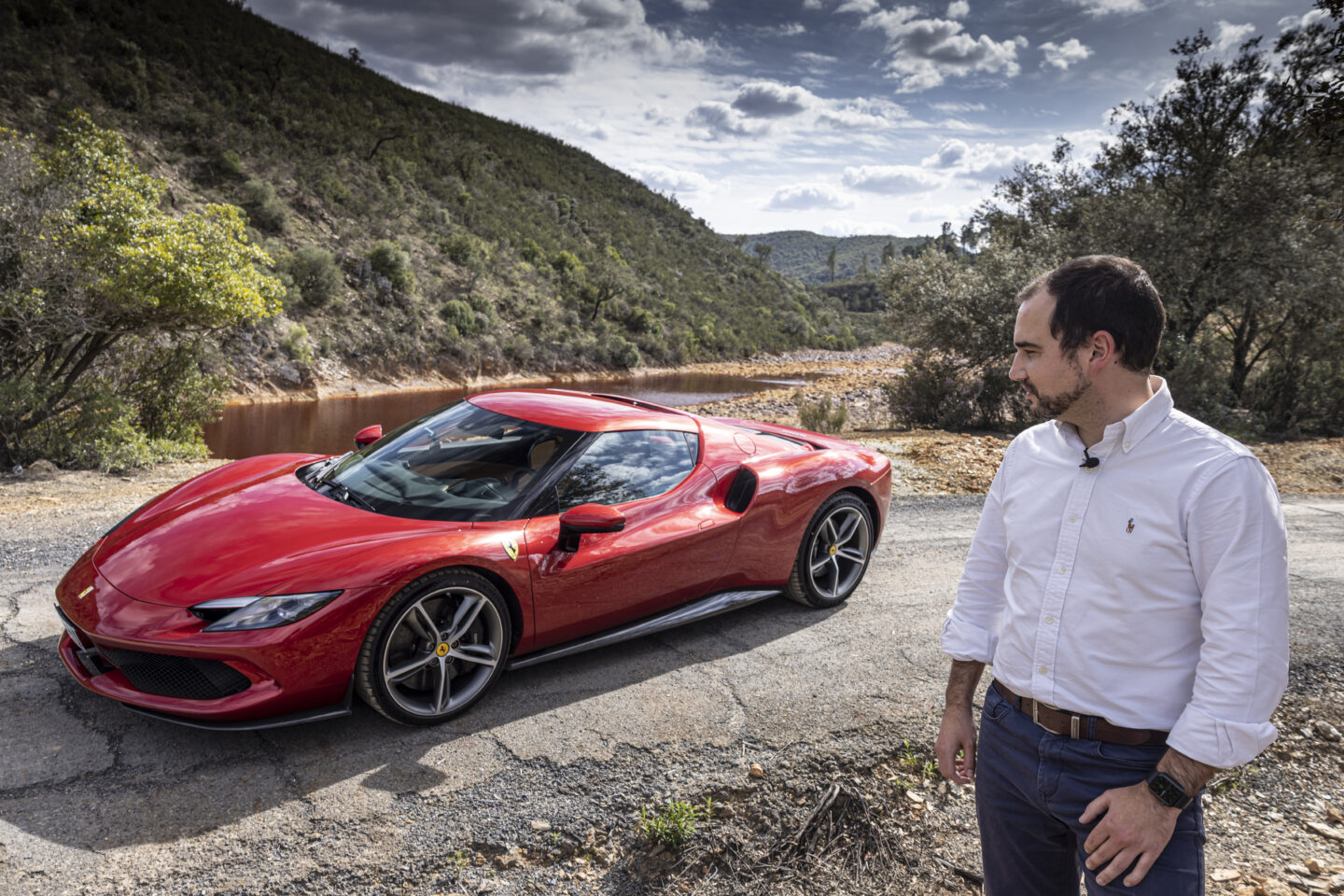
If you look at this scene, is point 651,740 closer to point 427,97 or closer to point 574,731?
point 574,731

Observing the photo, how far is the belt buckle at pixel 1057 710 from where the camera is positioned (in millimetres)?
1666

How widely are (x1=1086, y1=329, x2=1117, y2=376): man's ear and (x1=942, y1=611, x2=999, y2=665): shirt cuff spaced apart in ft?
2.42

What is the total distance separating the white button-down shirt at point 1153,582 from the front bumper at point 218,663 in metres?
2.45

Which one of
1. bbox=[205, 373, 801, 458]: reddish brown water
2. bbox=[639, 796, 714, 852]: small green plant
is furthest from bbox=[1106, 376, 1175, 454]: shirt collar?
bbox=[205, 373, 801, 458]: reddish brown water

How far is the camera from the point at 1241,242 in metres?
16.6

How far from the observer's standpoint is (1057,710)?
1715 mm

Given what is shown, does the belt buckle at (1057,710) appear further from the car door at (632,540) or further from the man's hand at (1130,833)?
the car door at (632,540)

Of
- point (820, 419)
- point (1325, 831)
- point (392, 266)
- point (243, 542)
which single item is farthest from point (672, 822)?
point (392, 266)

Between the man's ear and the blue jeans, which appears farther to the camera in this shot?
the man's ear

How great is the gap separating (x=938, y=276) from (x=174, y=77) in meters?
33.3

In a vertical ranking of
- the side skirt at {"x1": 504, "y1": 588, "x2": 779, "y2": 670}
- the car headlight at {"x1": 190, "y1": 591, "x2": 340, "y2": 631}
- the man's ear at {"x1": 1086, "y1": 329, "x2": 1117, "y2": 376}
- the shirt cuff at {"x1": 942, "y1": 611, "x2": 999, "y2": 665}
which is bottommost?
the side skirt at {"x1": 504, "y1": 588, "x2": 779, "y2": 670}

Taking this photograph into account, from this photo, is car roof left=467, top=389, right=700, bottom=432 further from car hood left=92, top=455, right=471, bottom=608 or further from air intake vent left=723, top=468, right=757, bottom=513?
car hood left=92, top=455, right=471, bottom=608

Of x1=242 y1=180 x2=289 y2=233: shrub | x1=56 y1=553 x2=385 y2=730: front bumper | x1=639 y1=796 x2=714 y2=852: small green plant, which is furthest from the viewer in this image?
x1=242 y1=180 x2=289 y2=233: shrub

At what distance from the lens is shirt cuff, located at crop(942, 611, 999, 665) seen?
78.9 inches
